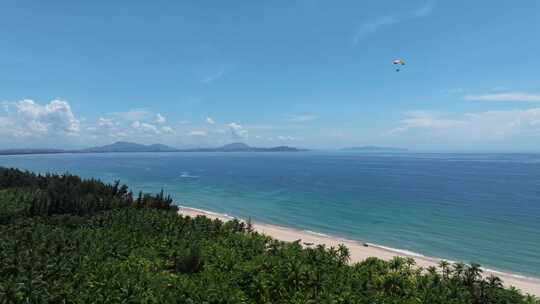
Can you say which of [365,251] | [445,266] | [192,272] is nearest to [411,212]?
[365,251]

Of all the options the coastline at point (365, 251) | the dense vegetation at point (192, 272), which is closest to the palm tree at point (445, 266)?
the dense vegetation at point (192, 272)

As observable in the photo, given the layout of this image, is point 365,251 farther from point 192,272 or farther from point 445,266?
point 192,272

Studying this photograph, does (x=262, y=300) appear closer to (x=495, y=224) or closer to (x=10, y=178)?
(x=495, y=224)

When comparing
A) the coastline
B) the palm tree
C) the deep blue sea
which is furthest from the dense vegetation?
the deep blue sea

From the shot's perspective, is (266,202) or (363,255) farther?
(266,202)

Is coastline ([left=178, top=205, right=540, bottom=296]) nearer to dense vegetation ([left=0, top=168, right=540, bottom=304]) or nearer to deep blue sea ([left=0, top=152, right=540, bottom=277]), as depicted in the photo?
deep blue sea ([left=0, top=152, right=540, bottom=277])

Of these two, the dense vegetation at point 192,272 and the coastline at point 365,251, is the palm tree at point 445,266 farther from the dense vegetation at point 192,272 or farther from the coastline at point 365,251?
the coastline at point 365,251

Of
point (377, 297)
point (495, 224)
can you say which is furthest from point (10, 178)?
point (495, 224)
